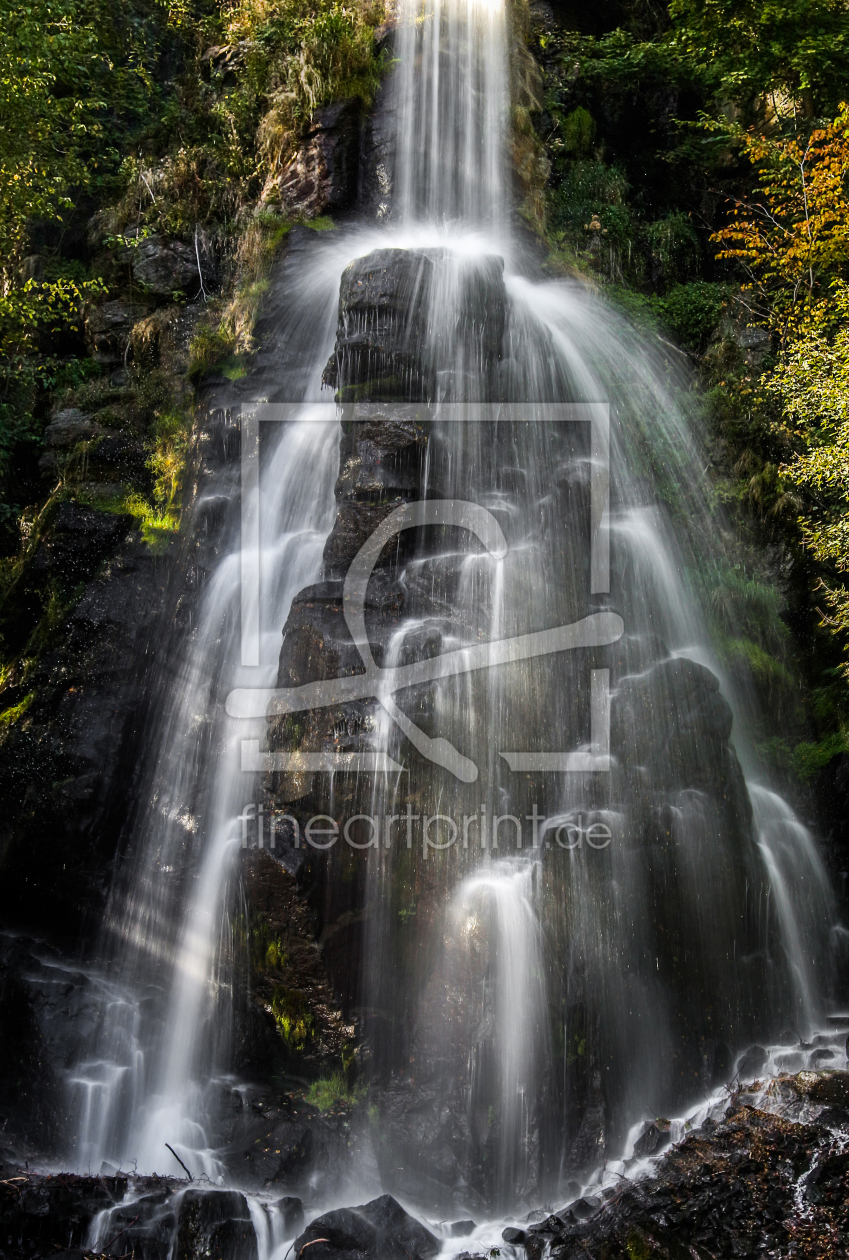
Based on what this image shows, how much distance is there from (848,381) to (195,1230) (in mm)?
9543

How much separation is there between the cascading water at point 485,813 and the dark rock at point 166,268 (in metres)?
3.50

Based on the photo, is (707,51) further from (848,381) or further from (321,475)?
(321,475)

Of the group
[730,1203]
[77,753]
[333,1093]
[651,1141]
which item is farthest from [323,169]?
[730,1203]

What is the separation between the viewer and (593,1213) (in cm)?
629

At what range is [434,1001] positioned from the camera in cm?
741

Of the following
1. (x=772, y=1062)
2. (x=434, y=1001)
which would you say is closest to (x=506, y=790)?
(x=434, y=1001)

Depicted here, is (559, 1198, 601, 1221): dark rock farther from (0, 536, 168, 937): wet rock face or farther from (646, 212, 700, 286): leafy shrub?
(646, 212, 700, 286): leafy shrub

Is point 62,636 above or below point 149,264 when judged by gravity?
below

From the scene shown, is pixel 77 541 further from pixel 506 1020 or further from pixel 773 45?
pixel 773 45

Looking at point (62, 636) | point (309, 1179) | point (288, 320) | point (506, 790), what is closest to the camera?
point (309, 1179)

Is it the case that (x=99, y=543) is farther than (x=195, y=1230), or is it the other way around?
(x=99, y=543)

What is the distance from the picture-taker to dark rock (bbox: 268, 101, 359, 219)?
12477mm

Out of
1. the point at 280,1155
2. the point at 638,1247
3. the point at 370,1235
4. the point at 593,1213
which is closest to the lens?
the point at 638,1247

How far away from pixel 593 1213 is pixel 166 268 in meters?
12.6
